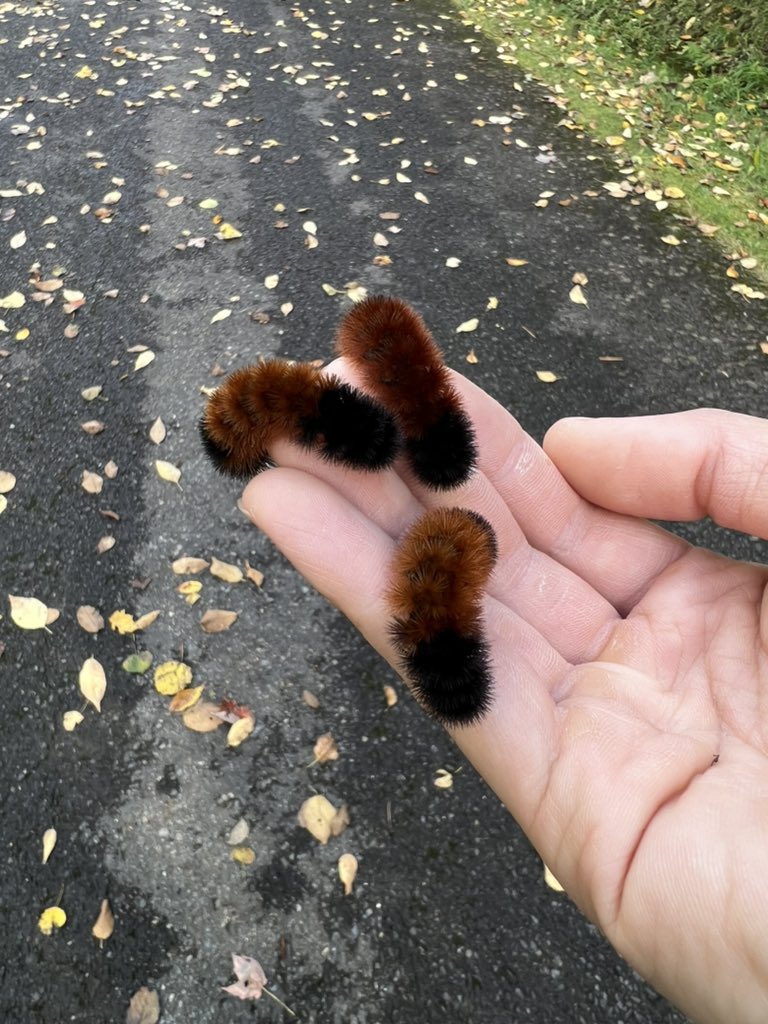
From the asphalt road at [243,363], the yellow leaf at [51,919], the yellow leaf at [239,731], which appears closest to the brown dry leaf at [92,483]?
the asphalt road at [243,363]

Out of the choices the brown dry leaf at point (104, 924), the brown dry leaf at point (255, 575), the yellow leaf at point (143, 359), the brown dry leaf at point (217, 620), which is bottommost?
the brown dry leaf at point (104, 924)

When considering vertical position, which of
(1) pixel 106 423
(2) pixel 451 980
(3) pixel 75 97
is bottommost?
(2) pixel 451 980

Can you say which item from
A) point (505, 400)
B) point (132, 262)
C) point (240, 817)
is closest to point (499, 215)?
point (505, 400)

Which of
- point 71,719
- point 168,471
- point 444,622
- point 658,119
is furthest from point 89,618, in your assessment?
point 658,119

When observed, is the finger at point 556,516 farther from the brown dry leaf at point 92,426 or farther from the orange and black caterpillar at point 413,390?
the brown dry leaf at point 92,426

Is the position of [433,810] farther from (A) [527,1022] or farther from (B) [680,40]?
(B) [680,40]

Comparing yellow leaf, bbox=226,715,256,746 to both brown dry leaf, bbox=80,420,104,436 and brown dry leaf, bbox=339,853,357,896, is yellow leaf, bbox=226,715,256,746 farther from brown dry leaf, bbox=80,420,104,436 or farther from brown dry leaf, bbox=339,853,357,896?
brown dry leaf, bbox=80,420,104,436
